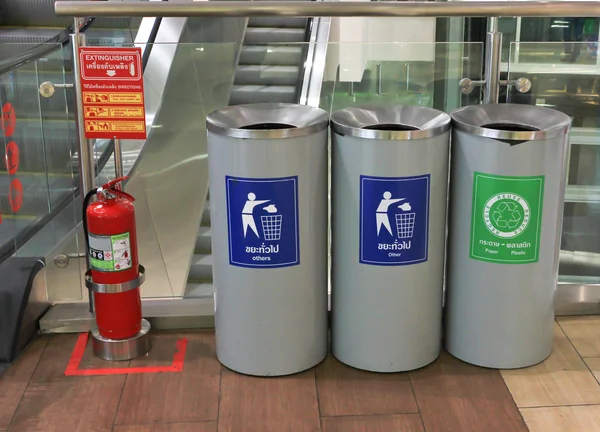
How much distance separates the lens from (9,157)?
345 centimetres

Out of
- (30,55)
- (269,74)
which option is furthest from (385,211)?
(269,74)

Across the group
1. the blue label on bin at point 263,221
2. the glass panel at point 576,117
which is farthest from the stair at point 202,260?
the glass panel at point 576,117

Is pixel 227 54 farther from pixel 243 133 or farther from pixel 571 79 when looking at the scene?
pixel 571 79

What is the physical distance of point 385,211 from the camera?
2863 millimetres

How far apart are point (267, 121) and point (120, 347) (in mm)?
1039

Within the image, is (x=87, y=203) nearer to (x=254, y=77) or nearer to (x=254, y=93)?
(x=254, y=77)

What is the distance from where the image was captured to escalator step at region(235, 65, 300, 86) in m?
3.68

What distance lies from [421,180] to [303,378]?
0.85 meters

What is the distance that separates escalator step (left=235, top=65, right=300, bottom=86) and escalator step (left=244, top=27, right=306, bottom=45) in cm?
331

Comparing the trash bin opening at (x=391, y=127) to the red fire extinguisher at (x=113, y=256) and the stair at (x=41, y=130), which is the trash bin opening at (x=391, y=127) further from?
the stair at (x=41, y=130)

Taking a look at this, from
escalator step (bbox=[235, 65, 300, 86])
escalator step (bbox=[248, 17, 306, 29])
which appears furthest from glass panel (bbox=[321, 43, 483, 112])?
escalator step (bbox=[248, 17, 306, 29])

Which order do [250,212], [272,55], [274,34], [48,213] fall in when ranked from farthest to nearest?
[274,34], [272,55], [48,213], [250,212]

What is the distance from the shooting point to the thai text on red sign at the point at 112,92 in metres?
3.09

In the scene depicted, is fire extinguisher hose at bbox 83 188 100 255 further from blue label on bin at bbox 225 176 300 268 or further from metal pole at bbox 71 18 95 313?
blue label on bin at bbox 225 176 300 268
